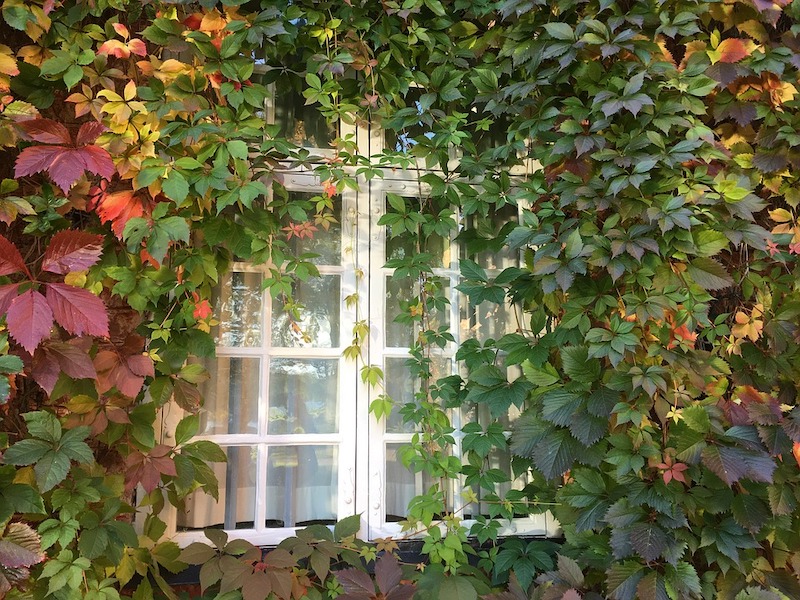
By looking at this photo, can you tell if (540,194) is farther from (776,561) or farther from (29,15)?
(29,15)

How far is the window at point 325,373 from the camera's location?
198cm

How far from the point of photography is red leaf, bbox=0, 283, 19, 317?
1310 mm

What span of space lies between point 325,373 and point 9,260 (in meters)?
1.04

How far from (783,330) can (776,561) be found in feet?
2.28

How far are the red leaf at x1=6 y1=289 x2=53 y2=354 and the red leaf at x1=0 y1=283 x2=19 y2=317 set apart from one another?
0.06ft

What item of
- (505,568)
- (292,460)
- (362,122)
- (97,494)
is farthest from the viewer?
(362,122)

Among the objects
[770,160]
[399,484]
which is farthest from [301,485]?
[770,160]

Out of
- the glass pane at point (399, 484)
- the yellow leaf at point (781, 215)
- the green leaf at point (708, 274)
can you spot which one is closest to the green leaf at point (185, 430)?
the glass pane at point (399, 484)

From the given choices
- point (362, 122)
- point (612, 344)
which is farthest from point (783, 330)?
point (362, 122)

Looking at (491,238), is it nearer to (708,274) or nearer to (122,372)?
(708,274)

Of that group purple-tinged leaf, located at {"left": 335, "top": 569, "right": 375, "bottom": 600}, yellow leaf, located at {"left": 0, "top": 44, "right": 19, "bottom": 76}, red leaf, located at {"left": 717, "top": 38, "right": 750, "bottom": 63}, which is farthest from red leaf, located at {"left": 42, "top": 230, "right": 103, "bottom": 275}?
red leaf, located at {"left": 717, "top": 38, "right": 750, "bottom": 63}

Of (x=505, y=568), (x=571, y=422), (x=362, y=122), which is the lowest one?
(x=505, y=568)

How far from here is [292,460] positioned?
6.63 ft

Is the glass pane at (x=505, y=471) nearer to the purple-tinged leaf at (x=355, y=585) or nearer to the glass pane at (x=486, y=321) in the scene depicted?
the glass pane at (x=486, y=321)
